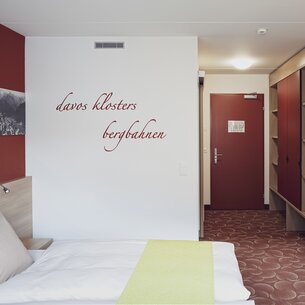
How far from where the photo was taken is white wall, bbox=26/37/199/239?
394cm

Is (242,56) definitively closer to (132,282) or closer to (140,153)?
(140,153)

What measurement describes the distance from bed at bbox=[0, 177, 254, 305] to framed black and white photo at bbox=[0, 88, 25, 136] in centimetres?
116

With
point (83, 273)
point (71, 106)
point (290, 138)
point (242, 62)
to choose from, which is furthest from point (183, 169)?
point (242, 62)

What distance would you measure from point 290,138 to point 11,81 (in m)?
3.64

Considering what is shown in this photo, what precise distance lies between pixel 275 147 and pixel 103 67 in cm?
397

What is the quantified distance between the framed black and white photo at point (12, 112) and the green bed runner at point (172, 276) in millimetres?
1772

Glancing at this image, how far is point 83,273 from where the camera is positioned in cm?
234

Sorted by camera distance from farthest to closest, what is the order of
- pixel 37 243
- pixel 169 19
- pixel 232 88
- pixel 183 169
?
pixel 232 88, pixel 183 169, pixel 37 243, pixel 169 19

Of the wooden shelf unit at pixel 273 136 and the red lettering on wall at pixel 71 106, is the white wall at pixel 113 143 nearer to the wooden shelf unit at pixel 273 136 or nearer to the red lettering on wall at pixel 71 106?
the red lettering on wall at pixel 71 106

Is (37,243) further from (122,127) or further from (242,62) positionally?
(242,62)

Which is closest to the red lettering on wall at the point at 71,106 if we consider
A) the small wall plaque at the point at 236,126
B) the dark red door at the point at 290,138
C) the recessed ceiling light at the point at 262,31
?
the recessed ceiling light at the point at 262,31

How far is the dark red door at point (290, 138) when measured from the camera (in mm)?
4977

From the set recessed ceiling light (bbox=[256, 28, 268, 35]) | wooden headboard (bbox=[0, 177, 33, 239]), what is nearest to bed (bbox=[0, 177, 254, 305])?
wooden headboard (bbox=[0, 177, 33, 239])

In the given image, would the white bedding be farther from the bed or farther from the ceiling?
Result: the ceiling
